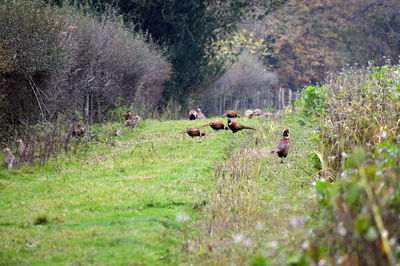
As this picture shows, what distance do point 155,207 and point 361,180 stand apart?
336cm

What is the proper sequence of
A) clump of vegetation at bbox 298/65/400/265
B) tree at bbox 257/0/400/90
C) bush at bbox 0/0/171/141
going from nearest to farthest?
clump of vegetation at bbox 298/65/400/265
bush at bbox 0/0/171/141
tree at bbox 257/0/400/90

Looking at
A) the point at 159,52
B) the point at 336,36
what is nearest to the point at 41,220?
the point at 159,52

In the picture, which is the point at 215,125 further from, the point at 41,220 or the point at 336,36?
the point at 336,36

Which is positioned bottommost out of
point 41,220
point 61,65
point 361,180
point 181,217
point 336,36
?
point 41,220

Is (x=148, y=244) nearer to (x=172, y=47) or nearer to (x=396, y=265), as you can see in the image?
(x=396, y=265)

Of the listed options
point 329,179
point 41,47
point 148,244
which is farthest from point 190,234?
point 41,47

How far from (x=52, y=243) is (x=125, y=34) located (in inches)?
478

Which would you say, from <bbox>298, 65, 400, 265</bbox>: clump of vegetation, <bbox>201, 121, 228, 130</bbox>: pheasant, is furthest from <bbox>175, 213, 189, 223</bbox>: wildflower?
<bbox>201, 121, 228, 130</bbox>: pheasant

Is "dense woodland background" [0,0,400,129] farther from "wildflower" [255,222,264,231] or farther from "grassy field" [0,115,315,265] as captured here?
"wildflower" [255,222,264,231]

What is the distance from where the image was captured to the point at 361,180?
12.1 feet

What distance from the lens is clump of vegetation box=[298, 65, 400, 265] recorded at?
3.50 meters

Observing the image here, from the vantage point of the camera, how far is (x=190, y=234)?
5.51m

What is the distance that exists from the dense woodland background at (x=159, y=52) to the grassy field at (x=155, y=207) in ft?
7.91

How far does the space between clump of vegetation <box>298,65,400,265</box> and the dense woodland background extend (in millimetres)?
4647
